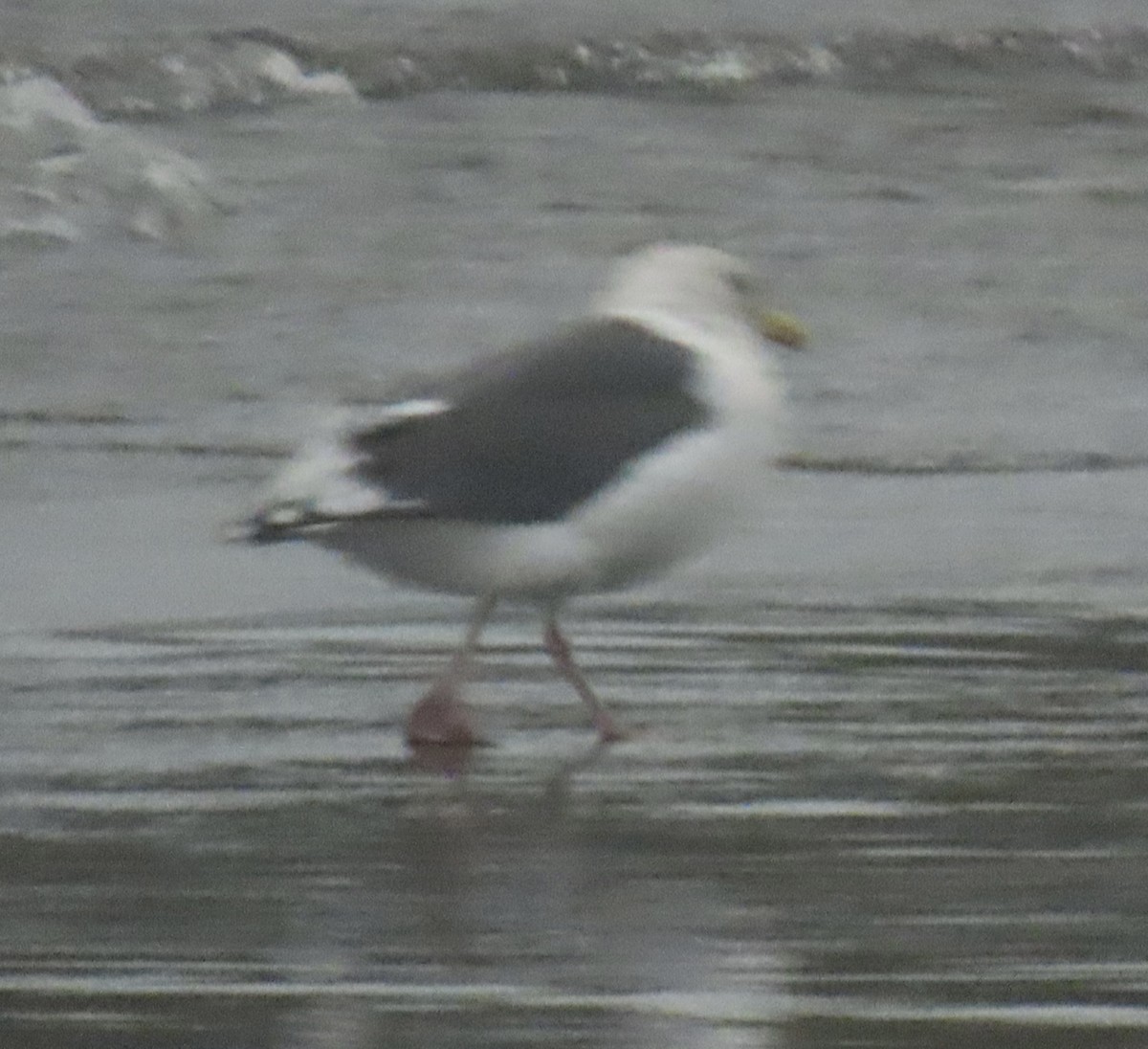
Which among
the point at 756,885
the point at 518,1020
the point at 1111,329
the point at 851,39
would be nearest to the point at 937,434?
the point at 1111,329

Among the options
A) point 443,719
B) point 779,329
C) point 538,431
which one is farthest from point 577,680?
point 779,329

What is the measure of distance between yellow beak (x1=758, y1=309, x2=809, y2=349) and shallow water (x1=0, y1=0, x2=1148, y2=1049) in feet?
1.81

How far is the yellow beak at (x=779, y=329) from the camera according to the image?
8.93 metres

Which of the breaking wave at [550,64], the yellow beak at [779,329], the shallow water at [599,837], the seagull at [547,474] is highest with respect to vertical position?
the breaking wave at [550,64]

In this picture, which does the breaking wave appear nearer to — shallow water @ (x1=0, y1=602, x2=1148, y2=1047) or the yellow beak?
the yellow beak

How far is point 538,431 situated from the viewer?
27.1ft

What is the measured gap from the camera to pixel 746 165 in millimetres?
18078

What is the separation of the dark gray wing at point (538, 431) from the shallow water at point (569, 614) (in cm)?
39

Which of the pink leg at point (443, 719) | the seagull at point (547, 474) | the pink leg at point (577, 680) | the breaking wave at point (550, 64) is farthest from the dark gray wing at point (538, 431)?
the breaking wave at point (550, 64)

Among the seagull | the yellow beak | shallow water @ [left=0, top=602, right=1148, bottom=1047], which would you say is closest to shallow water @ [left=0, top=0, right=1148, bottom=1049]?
shallow water @ [left=0, top=602, right=1148, bottom=1047]

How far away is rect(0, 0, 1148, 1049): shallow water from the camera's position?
593 cm

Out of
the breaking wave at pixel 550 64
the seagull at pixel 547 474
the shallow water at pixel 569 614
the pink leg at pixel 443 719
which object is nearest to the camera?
the shallow water at pixel 569 614

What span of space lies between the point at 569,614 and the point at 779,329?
0.75 metres

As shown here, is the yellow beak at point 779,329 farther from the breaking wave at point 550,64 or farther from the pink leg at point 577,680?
the breaking wave at point 550,64
